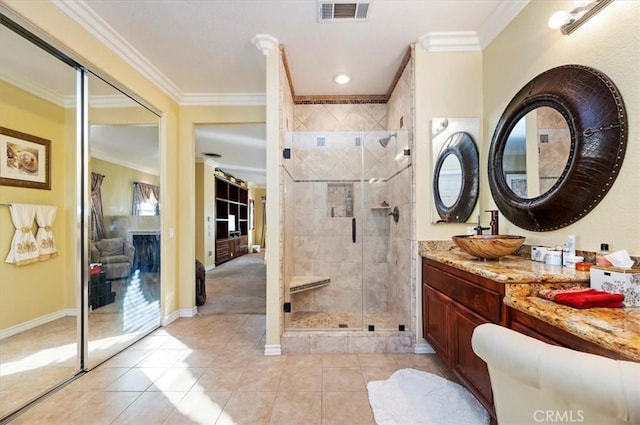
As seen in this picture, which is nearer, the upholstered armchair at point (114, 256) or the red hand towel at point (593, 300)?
the red hand towel at point (593, 300)

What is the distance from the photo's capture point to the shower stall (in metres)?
3.22

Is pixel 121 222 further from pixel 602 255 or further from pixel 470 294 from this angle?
pixel 602 255

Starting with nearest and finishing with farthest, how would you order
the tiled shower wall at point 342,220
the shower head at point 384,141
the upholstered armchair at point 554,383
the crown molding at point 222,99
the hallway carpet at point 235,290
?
the upholstered armchair at point 554,383 → the shower head at point 384,141 → the tiled shower wall at point 342,220 → the crown molding at point 222,99 → the hallway carpet at point 235,290

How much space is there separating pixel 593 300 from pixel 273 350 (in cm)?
220

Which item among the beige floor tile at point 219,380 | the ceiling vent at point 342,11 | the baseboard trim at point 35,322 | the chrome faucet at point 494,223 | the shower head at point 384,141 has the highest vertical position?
the ceiling vent at point 342,11

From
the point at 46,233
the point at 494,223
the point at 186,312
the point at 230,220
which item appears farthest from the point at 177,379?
the point at 230,220

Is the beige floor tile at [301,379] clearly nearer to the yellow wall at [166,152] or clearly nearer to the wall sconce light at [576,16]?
the yellow wall at [166,152]

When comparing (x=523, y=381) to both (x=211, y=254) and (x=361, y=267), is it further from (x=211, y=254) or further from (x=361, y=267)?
(x=211, y=254)

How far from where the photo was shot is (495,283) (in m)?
1.41

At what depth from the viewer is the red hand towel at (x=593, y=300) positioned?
1.08 metres

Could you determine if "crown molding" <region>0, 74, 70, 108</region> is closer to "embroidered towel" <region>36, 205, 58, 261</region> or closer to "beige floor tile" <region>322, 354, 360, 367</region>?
"embroidered towel" <region>36, 205, 58, 261</region>

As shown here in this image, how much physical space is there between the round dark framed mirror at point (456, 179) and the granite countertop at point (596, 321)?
124 centimetres

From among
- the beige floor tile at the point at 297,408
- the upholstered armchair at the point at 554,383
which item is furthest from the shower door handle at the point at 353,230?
the upholstered armchair at the point at 554,383

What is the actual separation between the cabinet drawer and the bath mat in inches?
25.1
